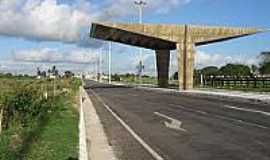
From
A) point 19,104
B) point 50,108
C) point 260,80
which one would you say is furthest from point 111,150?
point 260,80

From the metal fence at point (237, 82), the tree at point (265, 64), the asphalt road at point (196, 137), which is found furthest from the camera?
the tree at point (265, 64)

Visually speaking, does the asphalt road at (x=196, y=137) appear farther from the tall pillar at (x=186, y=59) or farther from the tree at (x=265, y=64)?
the tree at (x=265, y=64)

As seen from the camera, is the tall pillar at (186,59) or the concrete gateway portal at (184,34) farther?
the tall pillar at (186,59)

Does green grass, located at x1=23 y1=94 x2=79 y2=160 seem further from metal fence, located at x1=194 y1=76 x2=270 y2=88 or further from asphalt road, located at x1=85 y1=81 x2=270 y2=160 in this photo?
metal fence, located at x1=194 y1=76 x2=270 y2=88

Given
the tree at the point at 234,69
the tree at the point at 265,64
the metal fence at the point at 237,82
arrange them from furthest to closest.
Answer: the tree at the point at 234,69 < the tree at the point at 265,64 < the metal fence at the point at 237,82

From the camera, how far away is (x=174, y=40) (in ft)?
199

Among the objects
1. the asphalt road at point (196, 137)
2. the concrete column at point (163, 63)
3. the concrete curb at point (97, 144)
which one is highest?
the concrete column at point (163, 63)

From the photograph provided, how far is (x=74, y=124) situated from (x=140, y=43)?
177 feet

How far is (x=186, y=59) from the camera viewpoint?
60.8 meters

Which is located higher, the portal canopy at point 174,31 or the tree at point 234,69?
the portal canopy at point 174,31

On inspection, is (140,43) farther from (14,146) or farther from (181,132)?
(14,146)

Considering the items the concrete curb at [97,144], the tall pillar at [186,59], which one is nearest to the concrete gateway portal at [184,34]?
the tall pillar at [186,59]

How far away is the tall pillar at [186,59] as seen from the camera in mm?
60844

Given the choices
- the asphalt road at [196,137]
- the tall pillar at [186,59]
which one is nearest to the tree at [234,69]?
the tall pillar at [186,59]
